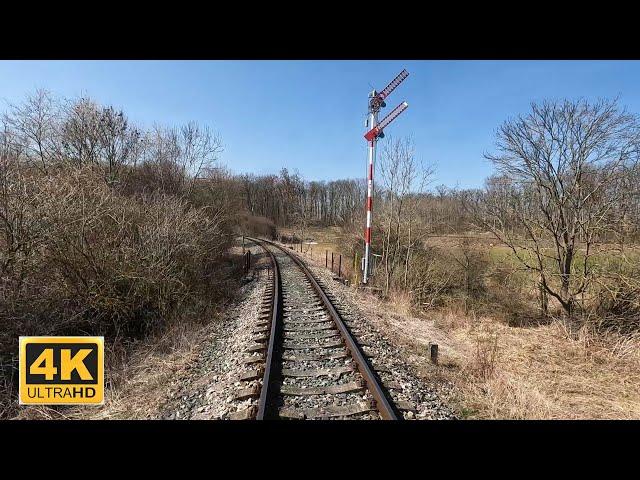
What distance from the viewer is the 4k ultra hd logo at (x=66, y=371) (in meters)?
2.77

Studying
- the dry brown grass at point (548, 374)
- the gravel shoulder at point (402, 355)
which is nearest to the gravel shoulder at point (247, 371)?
the gravel shoulder at point (402, 355)

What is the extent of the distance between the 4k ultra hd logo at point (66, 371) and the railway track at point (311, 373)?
158 centimetres

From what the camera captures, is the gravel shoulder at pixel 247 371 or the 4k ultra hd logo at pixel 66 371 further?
the gravel shoulder at pixel 247 371

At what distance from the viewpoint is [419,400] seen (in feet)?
12.6

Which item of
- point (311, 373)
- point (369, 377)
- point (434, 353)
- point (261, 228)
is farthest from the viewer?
point (261, 228)

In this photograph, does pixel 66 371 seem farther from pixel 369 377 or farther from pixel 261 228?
pixel 261 228

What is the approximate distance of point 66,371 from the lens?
281 cm

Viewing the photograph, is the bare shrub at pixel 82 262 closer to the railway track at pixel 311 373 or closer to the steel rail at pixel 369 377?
the railway track at pixel 311 373

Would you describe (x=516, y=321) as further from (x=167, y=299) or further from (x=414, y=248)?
(x=167, y=299)

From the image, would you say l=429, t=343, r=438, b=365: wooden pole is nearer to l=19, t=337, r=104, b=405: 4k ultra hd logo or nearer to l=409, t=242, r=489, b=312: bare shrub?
l=19, t=337, r=104, b=405: 4k ultra hd logo

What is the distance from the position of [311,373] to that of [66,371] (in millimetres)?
2907

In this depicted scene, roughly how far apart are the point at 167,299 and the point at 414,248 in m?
11.4

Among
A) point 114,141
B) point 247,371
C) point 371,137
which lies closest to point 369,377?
point 247,371

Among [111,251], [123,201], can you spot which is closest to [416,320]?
[111,251]
